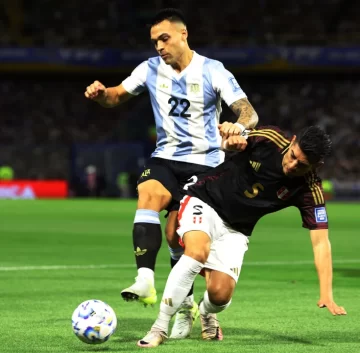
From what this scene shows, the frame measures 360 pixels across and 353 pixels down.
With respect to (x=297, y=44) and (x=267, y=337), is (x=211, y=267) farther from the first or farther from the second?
(x=297, y=44)

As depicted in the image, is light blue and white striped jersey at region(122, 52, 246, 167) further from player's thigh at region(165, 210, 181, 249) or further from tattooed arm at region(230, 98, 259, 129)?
player's thigh at region(165, 210, 181, 249)

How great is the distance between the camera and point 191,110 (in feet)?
23.7

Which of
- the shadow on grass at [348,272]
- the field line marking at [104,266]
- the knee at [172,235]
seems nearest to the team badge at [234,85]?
the knee at [172,235]

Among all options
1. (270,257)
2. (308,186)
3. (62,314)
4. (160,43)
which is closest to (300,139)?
(308,186)

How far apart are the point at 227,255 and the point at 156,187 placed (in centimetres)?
81

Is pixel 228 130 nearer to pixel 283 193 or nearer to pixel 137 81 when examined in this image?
pixel 283 193

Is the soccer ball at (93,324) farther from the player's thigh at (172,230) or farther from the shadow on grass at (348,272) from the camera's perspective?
the shadow on grass at (348,272)

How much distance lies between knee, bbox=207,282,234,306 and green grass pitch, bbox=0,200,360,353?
0.27 metres

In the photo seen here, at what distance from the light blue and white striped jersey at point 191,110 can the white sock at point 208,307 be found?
1151mm

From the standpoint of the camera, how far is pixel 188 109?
284 inches

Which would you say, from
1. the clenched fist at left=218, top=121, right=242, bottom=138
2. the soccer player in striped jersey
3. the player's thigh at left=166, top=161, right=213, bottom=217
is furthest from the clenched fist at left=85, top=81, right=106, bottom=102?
the clenched fist at left=218, top=121, right=242, bottom=138

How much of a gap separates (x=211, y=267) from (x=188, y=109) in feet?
4.27

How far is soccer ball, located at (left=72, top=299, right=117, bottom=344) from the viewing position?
6.02 meters

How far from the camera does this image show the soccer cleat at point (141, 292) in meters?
6.22
